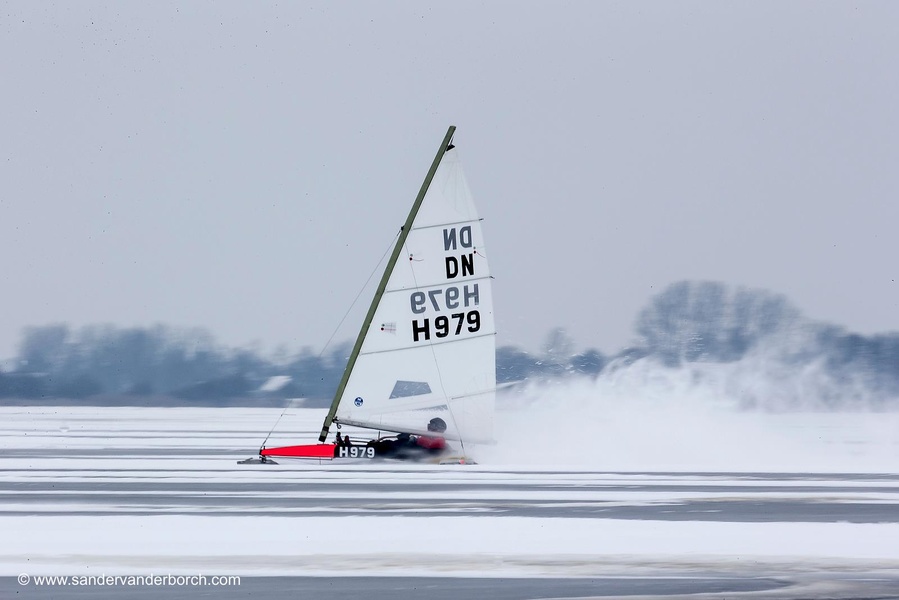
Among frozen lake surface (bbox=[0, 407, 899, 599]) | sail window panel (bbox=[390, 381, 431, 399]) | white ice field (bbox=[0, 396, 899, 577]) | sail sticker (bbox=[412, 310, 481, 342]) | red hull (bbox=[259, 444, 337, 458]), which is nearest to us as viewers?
frozen lake surface (bbox=[0, 407, 899, 599])

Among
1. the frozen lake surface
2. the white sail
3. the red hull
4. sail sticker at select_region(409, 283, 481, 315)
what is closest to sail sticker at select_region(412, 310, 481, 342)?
the white sail

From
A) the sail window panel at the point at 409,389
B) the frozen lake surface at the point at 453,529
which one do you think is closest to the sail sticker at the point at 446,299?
the sail window panel at the point at 409,389

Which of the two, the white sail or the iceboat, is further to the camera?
the white sail

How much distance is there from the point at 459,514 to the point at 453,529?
6.99ft

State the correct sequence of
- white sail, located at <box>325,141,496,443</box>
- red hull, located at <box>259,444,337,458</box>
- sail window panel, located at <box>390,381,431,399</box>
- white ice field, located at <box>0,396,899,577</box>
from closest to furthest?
white ice field, located at <box>0,396,899,577</box>
red hull, located at <box>259,444,337,458</box>
sail window panel, located at <box>390,381,431,399</box>
white sail, located at <box>325,141,496,443</box>

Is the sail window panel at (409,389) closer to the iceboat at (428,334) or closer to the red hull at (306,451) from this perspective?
the iceboat at (428,334)

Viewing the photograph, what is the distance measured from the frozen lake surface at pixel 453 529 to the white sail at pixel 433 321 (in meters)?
1.97

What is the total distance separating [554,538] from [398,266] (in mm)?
17737

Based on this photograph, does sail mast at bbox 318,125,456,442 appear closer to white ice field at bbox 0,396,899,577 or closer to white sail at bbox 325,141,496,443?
white sail at bbox 325,141,496,443

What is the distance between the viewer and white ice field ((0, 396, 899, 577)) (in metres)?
19.0

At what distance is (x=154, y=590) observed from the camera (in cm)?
1662

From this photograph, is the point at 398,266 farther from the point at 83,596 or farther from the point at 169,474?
the point at 83,596

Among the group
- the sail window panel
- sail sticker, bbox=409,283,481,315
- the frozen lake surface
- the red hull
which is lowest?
the frozen lake surface

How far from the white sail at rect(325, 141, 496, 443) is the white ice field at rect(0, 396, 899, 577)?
195 centimetres
